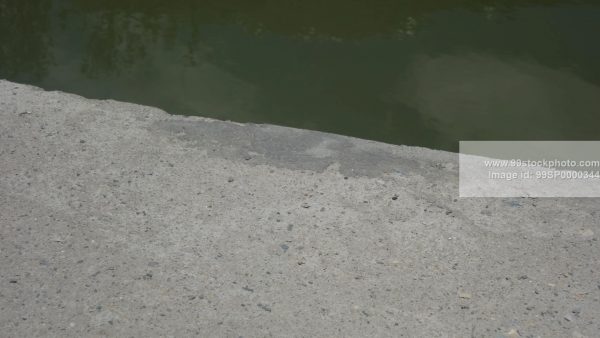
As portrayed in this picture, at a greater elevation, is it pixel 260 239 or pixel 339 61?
pixel 339 61

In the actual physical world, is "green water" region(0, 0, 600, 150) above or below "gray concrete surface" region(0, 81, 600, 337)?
above

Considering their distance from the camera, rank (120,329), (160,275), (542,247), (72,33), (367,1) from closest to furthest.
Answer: (120,329) < (160,275) < (542,247) < (72,33) < (367,1)

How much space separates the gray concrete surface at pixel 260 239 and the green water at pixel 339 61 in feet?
3.29

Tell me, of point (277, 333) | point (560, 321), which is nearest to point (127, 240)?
point (277, 333)

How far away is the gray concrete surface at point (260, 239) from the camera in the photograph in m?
2.91

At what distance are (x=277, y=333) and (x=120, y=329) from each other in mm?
585

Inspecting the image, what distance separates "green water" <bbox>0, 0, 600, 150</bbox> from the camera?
203 inches

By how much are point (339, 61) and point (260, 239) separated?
9.31ft

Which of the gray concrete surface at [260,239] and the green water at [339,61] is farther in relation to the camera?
the green water at [339,61]

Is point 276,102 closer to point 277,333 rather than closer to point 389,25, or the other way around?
point 389,25

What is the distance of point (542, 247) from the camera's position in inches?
133

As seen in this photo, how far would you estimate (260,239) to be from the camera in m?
3.32

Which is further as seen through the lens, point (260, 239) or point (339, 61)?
point (339, 61)

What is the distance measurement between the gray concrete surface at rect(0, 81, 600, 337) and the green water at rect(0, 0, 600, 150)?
1.00m
